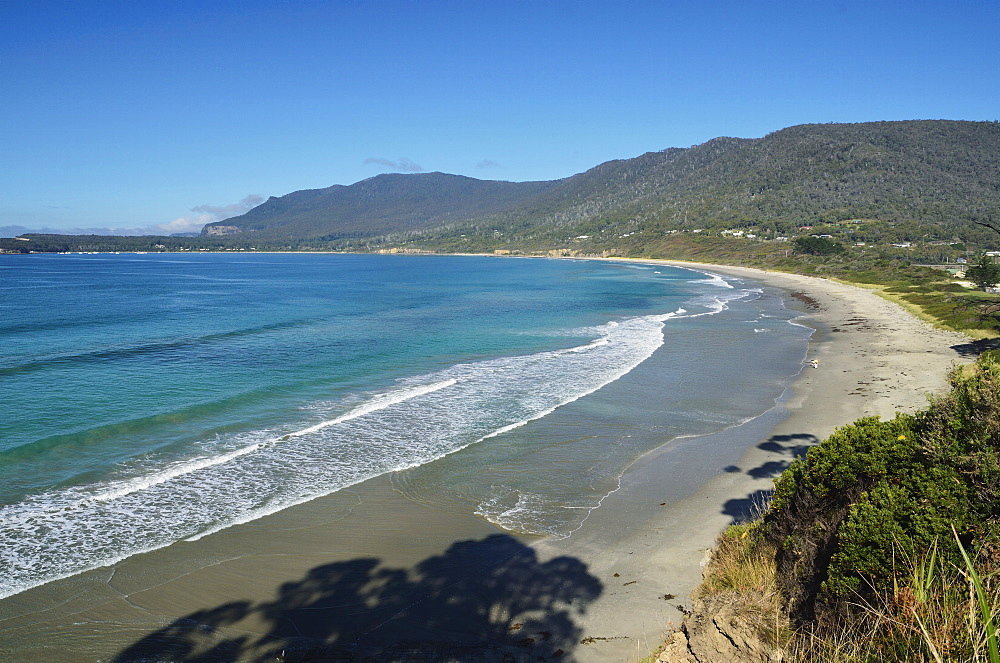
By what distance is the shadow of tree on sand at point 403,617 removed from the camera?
6.85 metres

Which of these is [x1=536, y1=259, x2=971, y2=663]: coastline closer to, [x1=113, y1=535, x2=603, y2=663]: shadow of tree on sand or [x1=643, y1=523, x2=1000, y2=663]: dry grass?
[x1=113, y1=535, x2=603, y2=663]: shadow of tree on sand

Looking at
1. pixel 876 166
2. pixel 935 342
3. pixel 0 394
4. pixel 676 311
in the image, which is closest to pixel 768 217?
pixel 876 166

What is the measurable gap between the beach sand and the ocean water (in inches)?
26.7

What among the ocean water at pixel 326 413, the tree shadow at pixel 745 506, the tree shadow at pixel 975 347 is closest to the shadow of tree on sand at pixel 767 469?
the tree shadow at pixel 745 506

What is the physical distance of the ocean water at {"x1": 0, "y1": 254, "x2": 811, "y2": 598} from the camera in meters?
10.9

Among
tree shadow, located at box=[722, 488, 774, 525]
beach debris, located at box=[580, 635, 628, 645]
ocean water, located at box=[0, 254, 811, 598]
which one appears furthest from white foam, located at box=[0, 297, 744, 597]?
beach debris, located at box=[580, 635, 628, 645]

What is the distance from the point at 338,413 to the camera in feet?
56.1

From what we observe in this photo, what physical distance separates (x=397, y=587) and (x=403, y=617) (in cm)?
78

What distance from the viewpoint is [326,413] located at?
1708 centimetres

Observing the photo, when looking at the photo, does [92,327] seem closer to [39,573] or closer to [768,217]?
[39,573]

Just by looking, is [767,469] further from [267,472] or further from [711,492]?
[267,472]

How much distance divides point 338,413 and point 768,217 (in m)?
151

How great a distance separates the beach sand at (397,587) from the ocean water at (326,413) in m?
0.68

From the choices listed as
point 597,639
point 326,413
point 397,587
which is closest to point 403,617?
point 397,587
